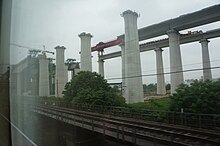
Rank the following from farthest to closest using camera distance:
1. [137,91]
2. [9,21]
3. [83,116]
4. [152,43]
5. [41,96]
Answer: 1. [152,43]
2. [137,91]
3. [83,116]
4. [41,96]
5. [9,21]

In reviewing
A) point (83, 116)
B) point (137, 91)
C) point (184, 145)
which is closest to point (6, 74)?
point (184, 145)

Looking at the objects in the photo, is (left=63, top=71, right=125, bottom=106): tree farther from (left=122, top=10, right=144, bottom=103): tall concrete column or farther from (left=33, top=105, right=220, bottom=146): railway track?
(left=122, top=10, right=144, bottom=103): tall concrete column

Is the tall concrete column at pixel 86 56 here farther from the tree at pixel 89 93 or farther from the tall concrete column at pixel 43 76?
the tall concrete column at pixel 43 76

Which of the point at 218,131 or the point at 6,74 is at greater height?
the point at 6,74

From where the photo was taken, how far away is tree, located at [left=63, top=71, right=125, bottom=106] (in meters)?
6.66

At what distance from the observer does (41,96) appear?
14.3 feet

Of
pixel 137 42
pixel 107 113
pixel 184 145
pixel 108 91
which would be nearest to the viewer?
pixel 184 145

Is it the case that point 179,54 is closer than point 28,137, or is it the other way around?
point 28,137

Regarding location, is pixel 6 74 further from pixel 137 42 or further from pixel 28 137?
pixel 137 42

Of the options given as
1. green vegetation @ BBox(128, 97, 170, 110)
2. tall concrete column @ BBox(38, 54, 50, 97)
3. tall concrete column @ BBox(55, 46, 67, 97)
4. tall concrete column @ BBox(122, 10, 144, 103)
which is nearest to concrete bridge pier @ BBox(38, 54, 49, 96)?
tall concrete column @ BBox(38, 54, 50, 97)

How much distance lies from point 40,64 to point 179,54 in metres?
11.7

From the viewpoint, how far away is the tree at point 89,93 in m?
6.66

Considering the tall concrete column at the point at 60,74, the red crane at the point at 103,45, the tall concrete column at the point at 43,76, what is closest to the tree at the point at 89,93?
the tall concrete column at the point at 60,74

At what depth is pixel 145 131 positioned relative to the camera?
4.07 meters
